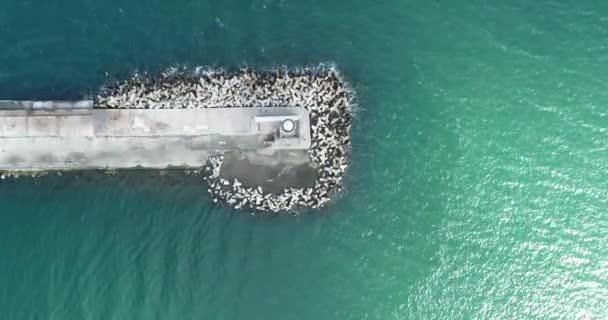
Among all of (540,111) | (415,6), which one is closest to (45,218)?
(415,6)

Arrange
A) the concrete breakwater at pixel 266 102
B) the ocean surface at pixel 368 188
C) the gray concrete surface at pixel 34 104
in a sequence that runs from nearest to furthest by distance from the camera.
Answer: the ocean surface at pixel 368 188 → the gray concrete surface at pixel 34 104 → the concrete breakwater at pixel 266 102

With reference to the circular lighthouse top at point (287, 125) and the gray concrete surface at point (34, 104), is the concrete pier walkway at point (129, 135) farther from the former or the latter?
the circular lighthouse top at point (287, 125)

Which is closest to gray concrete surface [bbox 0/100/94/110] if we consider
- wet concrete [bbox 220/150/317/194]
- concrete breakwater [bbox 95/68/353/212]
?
concrete breakwater [bbox 95/68/353/212]

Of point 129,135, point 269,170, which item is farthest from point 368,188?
point 129,135

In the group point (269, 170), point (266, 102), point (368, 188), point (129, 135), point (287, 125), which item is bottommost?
point (368, 188)

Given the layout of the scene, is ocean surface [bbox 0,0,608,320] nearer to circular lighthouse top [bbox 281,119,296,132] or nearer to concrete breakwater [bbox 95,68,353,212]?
concrete breakwater [bbox 95,68,353,212]

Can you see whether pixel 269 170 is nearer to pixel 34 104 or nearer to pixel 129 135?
pixel 129 135

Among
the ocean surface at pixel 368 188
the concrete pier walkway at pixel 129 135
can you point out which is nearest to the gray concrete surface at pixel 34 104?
the concrete pier walkway at pixel 129 135
